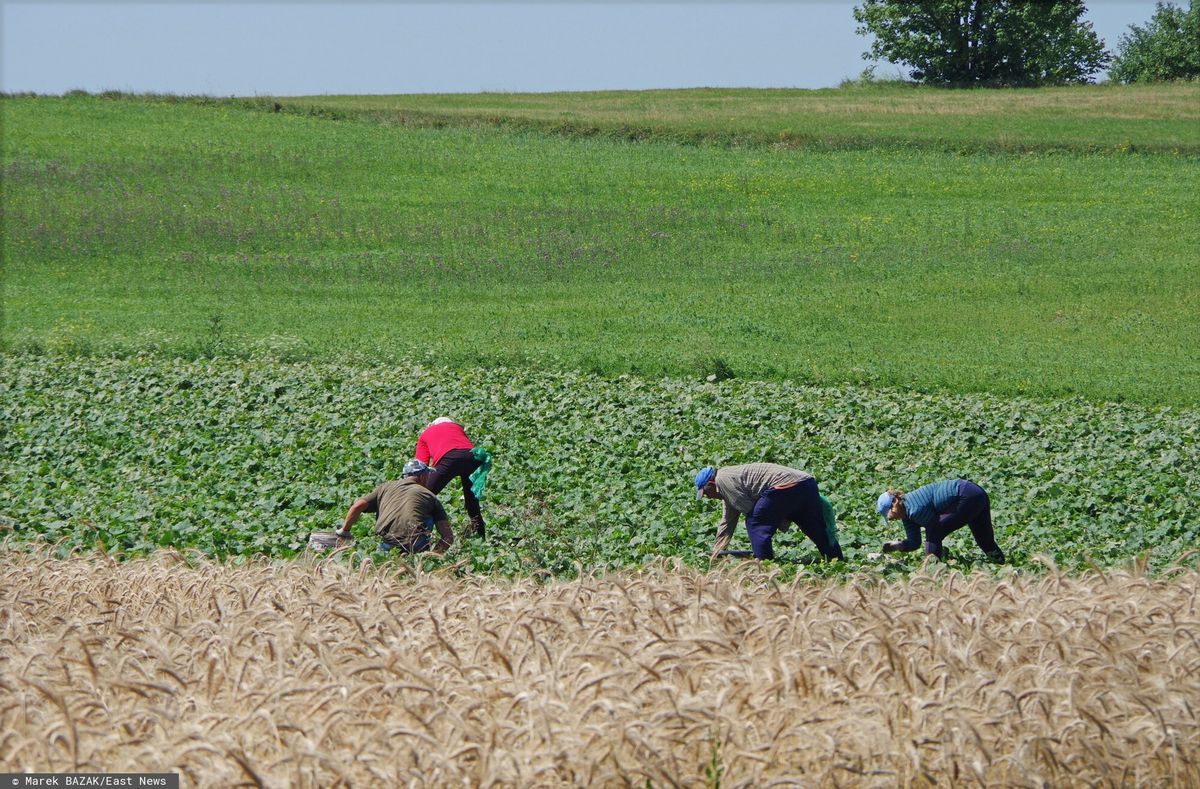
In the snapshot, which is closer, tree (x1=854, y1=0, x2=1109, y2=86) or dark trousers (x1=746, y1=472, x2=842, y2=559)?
dark trousers (x1=746, y1=472, x2=842, y2=559)

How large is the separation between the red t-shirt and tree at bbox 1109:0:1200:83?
3544 inches

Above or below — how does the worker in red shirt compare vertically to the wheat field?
below

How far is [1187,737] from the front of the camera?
470 centimetres

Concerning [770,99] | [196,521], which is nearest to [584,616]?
[196,521]

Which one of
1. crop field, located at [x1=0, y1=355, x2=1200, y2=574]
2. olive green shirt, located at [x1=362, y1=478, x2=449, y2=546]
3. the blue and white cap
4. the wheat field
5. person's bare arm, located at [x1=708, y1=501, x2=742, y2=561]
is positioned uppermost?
the wheat field

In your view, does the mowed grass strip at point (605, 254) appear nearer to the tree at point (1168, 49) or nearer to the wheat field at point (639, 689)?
the wheat field at point (639, 689)

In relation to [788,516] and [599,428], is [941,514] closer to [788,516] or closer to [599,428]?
[788,516]

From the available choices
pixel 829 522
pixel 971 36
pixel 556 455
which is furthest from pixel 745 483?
pixel 971 36

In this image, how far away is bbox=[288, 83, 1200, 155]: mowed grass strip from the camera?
1914 inches

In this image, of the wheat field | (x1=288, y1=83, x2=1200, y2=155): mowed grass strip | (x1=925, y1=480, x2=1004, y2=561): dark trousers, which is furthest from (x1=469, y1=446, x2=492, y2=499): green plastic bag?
(x1=288, y1=83, x2=1200, y2=155): mowed grass strip

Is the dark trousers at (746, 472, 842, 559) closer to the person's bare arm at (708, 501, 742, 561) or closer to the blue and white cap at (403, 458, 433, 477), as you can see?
the person's bare arm at (708, 501, 742, 561)

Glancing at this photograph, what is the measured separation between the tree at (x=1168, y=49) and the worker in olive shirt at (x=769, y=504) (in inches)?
3547

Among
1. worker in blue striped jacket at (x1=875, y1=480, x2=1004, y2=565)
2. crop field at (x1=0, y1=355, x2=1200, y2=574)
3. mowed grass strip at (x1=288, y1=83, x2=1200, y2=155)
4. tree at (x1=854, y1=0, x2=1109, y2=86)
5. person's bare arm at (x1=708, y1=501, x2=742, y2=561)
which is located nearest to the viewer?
worker in blue striped jacket at (x1=875, y1=480, x2=1004, y2=565)

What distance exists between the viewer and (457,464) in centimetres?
1298
